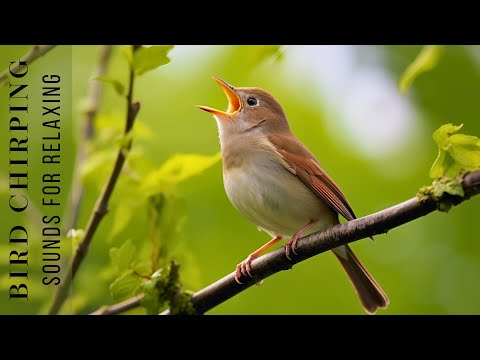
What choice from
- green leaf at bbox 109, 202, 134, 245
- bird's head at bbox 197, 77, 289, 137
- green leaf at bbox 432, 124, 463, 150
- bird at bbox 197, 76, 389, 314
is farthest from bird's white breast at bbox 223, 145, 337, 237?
green leaf at bbox 432, 124, 463, 150

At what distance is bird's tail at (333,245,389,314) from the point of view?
12.3 feet

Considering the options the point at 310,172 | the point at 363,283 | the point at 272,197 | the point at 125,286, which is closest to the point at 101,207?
the point at 125,286

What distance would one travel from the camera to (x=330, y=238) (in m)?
2.51

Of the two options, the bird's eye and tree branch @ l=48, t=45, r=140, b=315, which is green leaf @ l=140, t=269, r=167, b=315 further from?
the bird's eye

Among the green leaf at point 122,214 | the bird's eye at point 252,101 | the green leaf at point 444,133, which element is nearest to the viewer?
the green leaf at point 444,133

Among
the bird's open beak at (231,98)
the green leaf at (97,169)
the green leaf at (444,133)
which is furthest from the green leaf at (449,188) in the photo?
the bird's open beak at (231,98)

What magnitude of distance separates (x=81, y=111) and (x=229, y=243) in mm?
1299

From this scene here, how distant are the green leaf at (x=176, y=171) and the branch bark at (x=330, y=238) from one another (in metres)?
0.50

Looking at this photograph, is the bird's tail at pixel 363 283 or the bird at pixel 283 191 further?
the bird's tail at pixel 363 283

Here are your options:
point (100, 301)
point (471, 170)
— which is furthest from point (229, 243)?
point (471, 170)

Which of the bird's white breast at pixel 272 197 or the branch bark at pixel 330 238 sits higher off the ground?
the bird's white breast at pixel 272 197

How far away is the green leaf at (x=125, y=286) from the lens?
2.95 m

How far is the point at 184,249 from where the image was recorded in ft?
11.0

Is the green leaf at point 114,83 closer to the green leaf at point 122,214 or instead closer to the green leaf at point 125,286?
the green leaf at point 122,214
